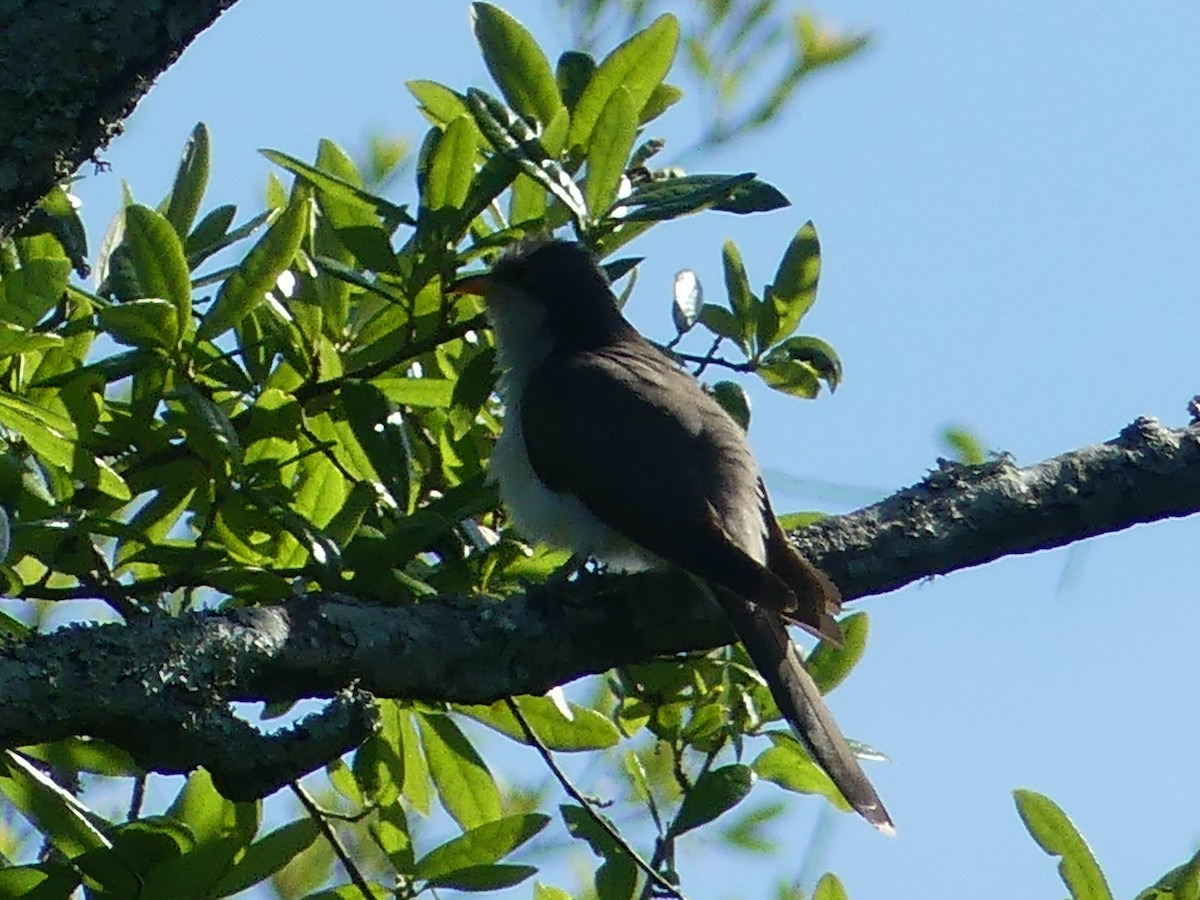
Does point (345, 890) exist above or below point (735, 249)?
below

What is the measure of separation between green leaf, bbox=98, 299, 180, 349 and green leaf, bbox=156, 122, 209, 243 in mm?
493

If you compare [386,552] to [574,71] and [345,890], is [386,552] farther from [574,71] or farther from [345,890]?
[574,71]

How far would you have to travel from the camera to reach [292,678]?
9.44 feet

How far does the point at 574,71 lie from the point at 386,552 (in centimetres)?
131

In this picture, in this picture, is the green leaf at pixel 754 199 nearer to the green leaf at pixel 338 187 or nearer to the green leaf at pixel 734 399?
the green leaf at pixel 734 399

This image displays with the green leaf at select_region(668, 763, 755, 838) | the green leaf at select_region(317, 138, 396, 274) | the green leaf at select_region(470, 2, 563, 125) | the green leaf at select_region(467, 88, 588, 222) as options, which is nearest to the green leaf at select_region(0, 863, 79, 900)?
the green leaf at select_region(668, 763, 755, 838)

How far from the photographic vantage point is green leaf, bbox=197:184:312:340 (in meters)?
3.44

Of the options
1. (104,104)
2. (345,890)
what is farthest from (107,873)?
(104,104)

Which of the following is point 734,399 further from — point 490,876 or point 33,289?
point 33,289

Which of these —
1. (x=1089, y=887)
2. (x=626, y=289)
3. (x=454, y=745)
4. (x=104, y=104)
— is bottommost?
(x=1089, y=887)

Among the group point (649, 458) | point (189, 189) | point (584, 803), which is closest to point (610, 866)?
point (584, 803)

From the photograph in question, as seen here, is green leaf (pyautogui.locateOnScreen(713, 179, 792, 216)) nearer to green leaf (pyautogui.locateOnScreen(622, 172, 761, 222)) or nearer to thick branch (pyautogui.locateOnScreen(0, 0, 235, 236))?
green leaf (pyautogui.locateOnScreen(622, 172, 761, 222))

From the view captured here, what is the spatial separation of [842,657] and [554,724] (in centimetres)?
77

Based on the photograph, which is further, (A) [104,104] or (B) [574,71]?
(B) [574,71]
